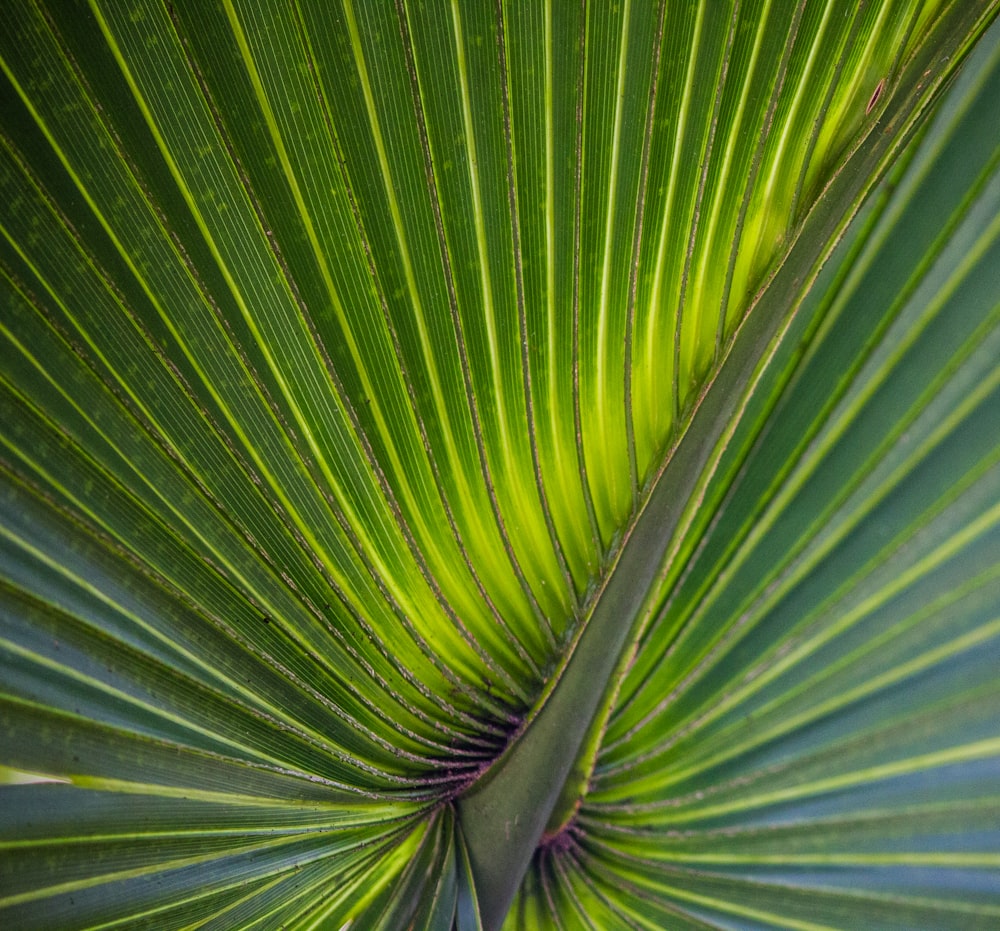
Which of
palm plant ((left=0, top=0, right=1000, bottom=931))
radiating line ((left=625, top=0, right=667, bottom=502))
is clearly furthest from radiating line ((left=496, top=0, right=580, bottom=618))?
radiating line ((left=625, top=0, right=667, bottom=502))

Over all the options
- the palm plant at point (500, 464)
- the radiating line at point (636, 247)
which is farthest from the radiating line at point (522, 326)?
the radiating line at point (636, 247)

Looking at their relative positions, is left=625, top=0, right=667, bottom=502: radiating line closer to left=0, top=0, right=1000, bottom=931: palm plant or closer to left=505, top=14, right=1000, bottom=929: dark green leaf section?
left=0, top=0, right=1000, bottom=931: palm plant

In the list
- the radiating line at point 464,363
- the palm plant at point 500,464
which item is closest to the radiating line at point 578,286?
the palm plant at point 500,464

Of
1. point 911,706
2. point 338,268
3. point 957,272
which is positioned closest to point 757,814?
point 911,706

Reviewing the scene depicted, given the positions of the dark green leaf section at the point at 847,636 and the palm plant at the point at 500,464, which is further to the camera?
the dark green leaf section at the point at 847,636

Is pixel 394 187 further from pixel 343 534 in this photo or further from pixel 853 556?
pixel 853 556

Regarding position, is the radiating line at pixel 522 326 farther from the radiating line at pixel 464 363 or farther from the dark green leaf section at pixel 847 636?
the dark green leaf section at pixel 847 636

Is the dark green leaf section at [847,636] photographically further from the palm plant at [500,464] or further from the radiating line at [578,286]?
the radiating line at [578,286]

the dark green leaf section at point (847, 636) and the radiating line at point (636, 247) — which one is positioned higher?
the radiating line at point (636, 247)
